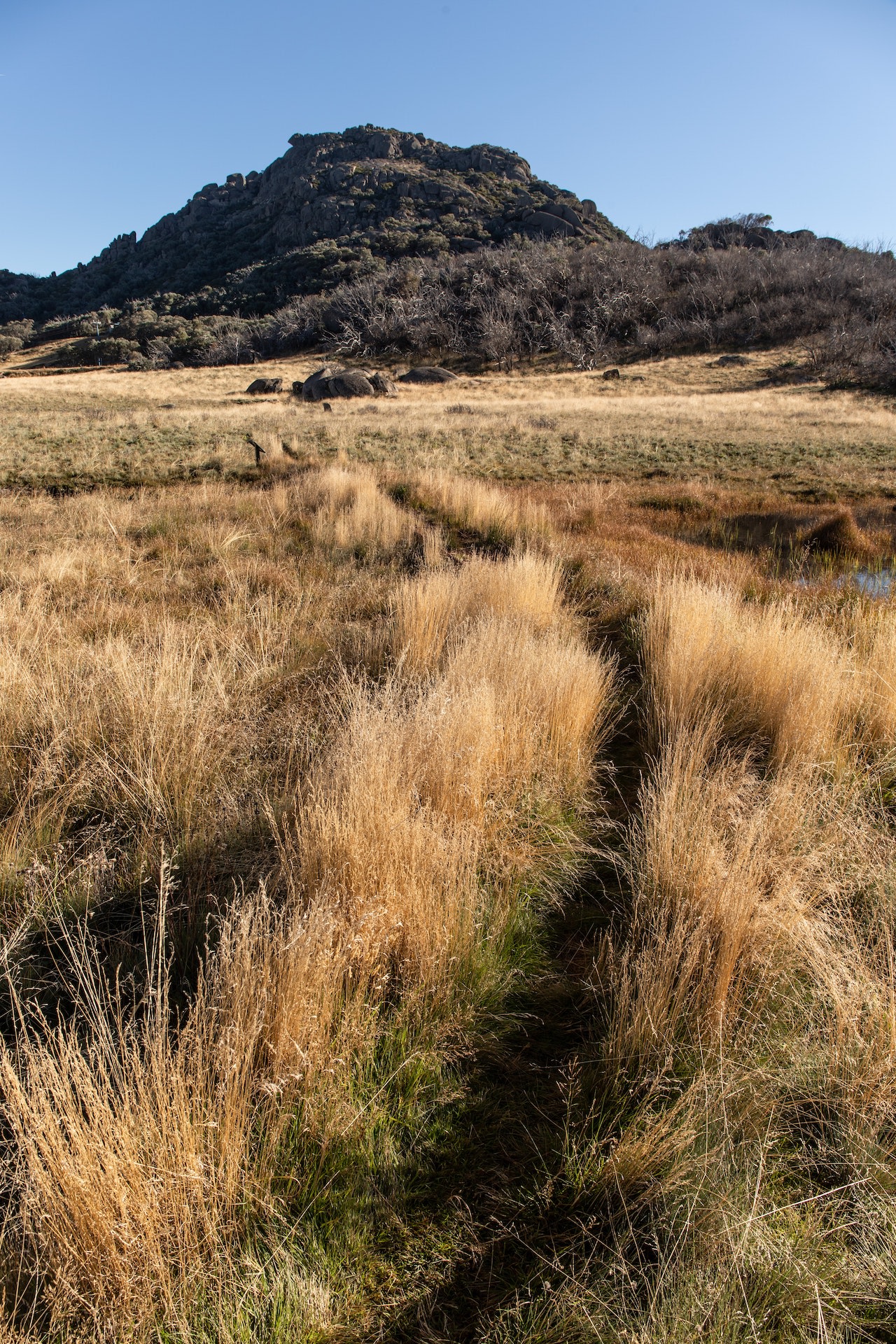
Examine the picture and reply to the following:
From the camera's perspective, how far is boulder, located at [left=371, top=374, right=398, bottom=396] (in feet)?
127

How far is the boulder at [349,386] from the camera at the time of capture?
37406 millimetres

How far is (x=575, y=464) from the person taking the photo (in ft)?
→ 57.6

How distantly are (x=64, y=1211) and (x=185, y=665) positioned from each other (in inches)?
124

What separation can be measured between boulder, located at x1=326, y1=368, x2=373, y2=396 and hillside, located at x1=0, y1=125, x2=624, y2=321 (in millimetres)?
40842

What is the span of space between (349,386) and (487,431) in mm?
18227

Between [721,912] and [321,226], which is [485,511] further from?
[321,226]

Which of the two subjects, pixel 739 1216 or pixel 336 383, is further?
pixel 336 383

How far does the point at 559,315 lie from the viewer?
60562mm

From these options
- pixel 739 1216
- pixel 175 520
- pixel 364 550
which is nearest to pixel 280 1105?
pixel 739 1216

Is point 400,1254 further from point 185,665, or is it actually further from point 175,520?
point 175,520

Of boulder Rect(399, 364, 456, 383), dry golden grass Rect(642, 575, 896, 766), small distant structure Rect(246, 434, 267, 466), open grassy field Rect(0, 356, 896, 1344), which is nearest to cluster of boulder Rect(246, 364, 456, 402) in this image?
boulder Rect(399, 364, 456, 383)

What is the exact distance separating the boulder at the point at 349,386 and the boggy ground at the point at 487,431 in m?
2.28

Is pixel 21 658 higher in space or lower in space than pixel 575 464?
lower

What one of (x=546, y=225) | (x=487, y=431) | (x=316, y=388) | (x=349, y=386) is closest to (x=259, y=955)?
(x=487, y=431)
